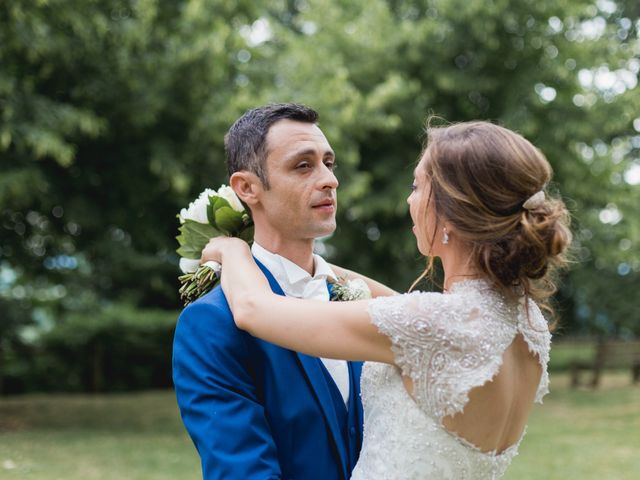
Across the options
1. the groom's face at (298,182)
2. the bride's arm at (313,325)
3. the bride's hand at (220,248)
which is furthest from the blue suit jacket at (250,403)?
the groom's face at (298,182)

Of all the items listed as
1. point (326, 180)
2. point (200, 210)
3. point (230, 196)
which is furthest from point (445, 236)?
point (200, 210)

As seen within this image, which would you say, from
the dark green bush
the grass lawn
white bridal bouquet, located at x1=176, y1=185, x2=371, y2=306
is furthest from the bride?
the dark green bush

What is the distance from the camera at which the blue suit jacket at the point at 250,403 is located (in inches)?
88.7

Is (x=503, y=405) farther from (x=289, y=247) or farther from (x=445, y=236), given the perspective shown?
(x=289, y=247)

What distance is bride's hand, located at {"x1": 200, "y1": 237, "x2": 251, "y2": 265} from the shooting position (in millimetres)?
2703

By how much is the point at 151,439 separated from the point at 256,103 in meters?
5.46

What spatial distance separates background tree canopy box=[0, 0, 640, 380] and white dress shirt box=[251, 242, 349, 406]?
746cm

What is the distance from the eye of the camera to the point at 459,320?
2.26 m

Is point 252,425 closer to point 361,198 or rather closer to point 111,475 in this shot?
point 111,475

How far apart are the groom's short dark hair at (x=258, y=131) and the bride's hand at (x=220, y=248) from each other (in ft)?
0.76

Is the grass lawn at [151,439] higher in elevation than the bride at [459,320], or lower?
lower

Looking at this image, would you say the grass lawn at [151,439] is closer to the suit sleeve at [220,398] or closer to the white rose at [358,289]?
the white rose at [358,289]

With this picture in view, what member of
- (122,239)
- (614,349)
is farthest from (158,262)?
(614,349)

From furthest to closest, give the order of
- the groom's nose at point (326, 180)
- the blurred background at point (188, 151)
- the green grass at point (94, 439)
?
the blurred background at point (188, 151)
the green grass at point (94, 439)
the groom's nose at point (326, 180)
